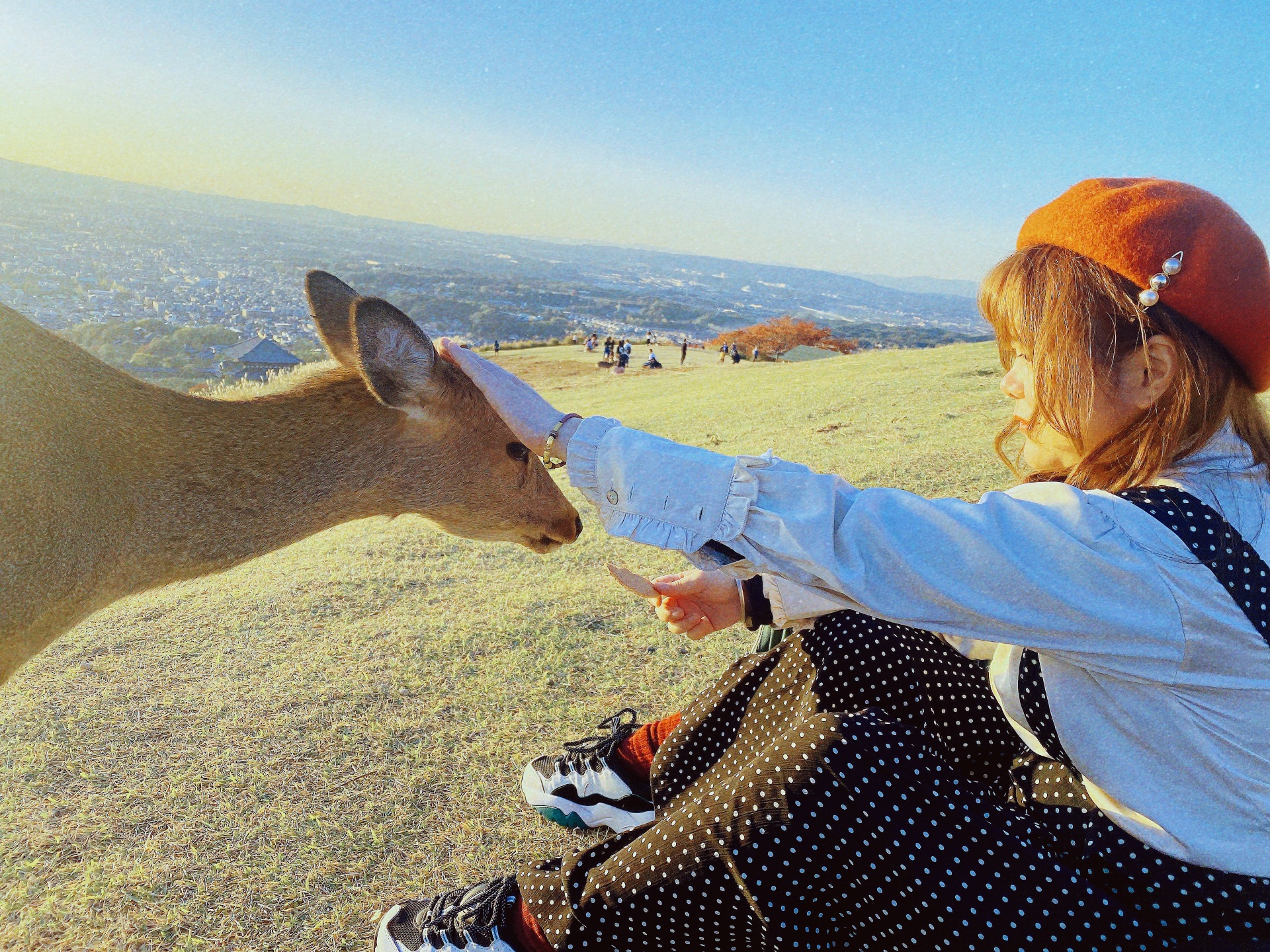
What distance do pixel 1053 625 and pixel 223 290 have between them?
3468 centimetres

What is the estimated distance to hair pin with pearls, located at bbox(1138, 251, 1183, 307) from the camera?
5.55 feet

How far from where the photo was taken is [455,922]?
232cm

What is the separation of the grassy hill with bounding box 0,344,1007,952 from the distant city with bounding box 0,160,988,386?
160 centimetres

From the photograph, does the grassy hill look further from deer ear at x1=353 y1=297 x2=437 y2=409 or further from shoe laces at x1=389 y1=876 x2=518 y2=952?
deer ear at x1=353 y1=297 x2=437 y2=409

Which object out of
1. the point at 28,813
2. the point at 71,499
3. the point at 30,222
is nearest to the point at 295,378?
the point at 71,499

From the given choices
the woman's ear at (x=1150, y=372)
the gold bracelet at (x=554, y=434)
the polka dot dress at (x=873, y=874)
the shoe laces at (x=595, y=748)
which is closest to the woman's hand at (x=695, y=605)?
the shoe laces at (x=595, y=748)

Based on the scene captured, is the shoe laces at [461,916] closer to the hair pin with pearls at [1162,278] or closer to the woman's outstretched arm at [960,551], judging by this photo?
the woman's outstretched arm at [960,551]

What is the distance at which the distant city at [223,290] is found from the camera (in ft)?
41.2

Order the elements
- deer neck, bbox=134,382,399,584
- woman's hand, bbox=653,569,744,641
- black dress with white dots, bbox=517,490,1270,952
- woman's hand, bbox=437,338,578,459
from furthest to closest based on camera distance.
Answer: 1. woman's hand, bbox=653,569,744,641
2. deer neck, bbox=134,382,399,584
3. woman's hand, bbox=437,338,578,459
4. black dress with white dots, bbox=517,490,1270,952

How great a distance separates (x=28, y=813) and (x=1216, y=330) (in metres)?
4.24

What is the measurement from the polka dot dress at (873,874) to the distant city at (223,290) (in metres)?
1.41

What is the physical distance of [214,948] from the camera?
2531 millimetres

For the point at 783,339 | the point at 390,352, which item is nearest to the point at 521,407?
the point at 390,352

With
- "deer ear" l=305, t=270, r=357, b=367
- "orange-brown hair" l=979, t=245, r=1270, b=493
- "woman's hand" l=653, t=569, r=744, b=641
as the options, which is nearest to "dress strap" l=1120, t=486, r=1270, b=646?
"orange-brown hair" l=979, t=245, r=1270, b=493
